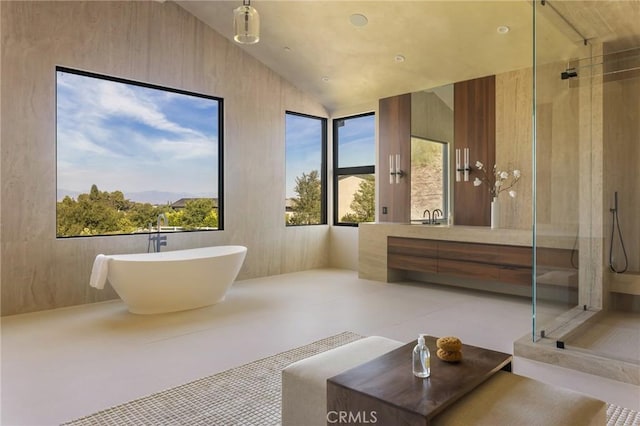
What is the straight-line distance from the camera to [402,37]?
4.82 metres

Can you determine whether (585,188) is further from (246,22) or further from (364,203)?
(246,22)

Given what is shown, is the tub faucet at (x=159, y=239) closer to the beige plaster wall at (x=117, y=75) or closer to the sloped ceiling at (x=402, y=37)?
the beige plaster wall at (x=117, y=75)

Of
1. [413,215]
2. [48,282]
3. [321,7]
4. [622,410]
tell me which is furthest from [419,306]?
[48,282]

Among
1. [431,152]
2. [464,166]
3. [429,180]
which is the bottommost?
[429,180]

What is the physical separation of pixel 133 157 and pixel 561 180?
474 cm

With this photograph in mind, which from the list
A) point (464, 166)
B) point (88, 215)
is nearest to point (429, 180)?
point (464, 166)

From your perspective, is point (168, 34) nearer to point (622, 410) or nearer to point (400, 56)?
point (400, 56)

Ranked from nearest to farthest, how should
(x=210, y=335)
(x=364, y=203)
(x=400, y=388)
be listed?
(x=400, y=388)
(x=210, y=335)
(x=364, y=203)

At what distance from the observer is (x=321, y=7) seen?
4.61m

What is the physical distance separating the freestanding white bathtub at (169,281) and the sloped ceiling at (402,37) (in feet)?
9.67

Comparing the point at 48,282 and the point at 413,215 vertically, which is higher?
the point at 413,215

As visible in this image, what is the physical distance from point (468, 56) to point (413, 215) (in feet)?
7.59

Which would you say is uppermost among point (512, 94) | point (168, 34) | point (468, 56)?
point (168, 34)

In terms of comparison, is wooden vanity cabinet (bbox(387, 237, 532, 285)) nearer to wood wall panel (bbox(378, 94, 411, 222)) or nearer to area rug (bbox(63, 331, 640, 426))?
wood wall panel (bbox(378, 94, 411, 222))
